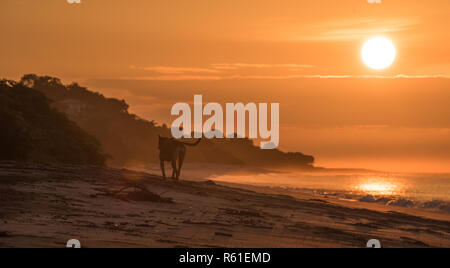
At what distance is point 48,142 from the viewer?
38.0 metres

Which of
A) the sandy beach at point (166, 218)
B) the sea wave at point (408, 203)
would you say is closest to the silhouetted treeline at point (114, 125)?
the sea wave at point (408, 203)

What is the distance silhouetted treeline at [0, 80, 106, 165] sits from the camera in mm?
33531

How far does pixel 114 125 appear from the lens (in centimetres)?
7819

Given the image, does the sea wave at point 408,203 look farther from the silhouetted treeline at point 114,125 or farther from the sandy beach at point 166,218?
the silhouetted treeline at point 114,125

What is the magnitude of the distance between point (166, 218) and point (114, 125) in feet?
204

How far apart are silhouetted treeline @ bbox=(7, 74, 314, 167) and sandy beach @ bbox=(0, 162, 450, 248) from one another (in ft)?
137

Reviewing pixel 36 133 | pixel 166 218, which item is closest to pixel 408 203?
pixel 36 133

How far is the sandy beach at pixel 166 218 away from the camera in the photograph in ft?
46.0

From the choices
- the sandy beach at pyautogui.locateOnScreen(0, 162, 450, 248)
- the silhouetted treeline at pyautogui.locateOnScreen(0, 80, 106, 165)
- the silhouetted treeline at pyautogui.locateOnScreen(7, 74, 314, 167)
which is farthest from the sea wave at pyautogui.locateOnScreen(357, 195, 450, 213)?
the silhouetted treeline at pyautogui.locateOnScreen(7, 74, 314, 167)

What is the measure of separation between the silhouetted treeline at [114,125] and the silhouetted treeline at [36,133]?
74.5 ft

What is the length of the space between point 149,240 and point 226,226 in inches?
131

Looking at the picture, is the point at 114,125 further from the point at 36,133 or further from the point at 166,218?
the point at 166,218
